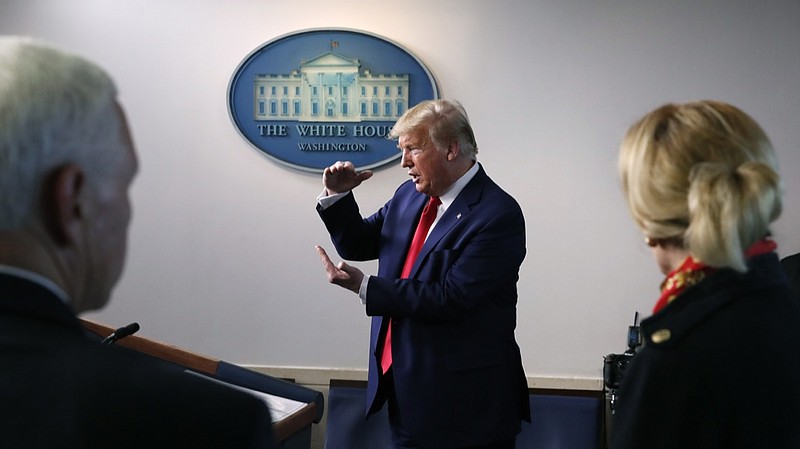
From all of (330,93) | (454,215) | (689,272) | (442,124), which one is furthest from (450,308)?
(330,93)

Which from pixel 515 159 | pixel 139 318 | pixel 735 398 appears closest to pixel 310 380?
pixel 139 318

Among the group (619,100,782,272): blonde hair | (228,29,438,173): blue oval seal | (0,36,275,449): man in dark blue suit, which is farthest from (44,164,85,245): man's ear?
(228,29,438,173): blue oval seal

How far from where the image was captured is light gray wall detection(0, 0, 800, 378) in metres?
4.29

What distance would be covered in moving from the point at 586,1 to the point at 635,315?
59.3 inches

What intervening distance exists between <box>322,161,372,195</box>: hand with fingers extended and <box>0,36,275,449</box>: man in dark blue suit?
2203 mm

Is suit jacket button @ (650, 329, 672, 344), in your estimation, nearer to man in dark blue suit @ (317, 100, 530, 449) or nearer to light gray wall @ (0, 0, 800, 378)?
man in dark blue suit @ (317, 100, 530, 449)

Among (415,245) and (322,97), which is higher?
(322,97)

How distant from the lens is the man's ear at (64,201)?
0.87 m

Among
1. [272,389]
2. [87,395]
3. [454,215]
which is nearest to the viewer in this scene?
[87,395]

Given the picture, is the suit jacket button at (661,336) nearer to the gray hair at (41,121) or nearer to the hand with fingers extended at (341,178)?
the gray hair at (41,121)

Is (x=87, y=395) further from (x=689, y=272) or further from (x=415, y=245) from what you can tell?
(x=415, y=245)

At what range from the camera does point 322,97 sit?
4531 millimetres

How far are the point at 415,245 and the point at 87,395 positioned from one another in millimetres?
2173

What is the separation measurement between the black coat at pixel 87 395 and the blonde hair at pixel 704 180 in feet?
2.16
